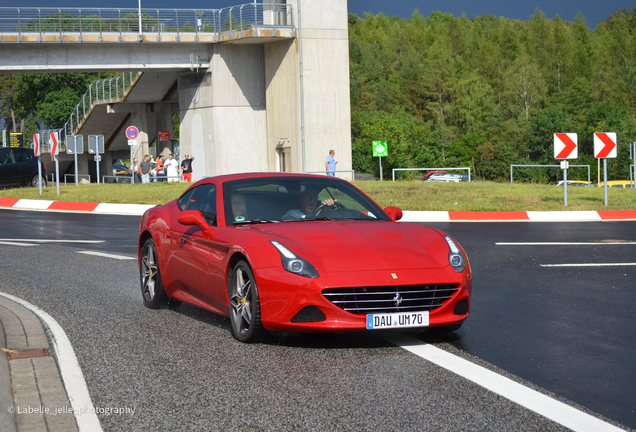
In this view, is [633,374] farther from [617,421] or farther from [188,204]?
[188,204]

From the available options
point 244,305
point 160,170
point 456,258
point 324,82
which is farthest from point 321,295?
point 324,82

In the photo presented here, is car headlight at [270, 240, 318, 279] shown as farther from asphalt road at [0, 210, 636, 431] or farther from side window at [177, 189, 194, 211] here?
side window at [177, 189, 194, 211]

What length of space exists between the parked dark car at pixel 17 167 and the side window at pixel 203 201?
29.1m

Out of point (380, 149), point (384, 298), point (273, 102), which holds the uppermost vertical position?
point (273, 102)

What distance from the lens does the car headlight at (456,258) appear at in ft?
19.7

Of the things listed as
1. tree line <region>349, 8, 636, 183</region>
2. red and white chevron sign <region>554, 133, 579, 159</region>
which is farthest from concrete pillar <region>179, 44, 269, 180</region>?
tree line <region>349, 8, 636, 183</region>

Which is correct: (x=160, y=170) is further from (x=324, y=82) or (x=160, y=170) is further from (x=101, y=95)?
(x=101, y=95)

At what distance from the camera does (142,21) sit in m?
41.2

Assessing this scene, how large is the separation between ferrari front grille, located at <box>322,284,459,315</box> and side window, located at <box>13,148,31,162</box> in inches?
1268

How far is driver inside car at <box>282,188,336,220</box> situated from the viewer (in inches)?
267

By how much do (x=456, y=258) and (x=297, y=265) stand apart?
1225mm

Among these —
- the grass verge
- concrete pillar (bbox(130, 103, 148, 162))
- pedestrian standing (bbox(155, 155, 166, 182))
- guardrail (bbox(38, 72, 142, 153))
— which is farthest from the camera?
concrete pillar (bbox(130, 103, 148, 162))

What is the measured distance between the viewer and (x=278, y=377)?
5086 millimetres

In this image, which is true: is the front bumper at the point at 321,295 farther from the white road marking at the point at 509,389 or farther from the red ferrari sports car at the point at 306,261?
the white road marking at the point at 509,389
